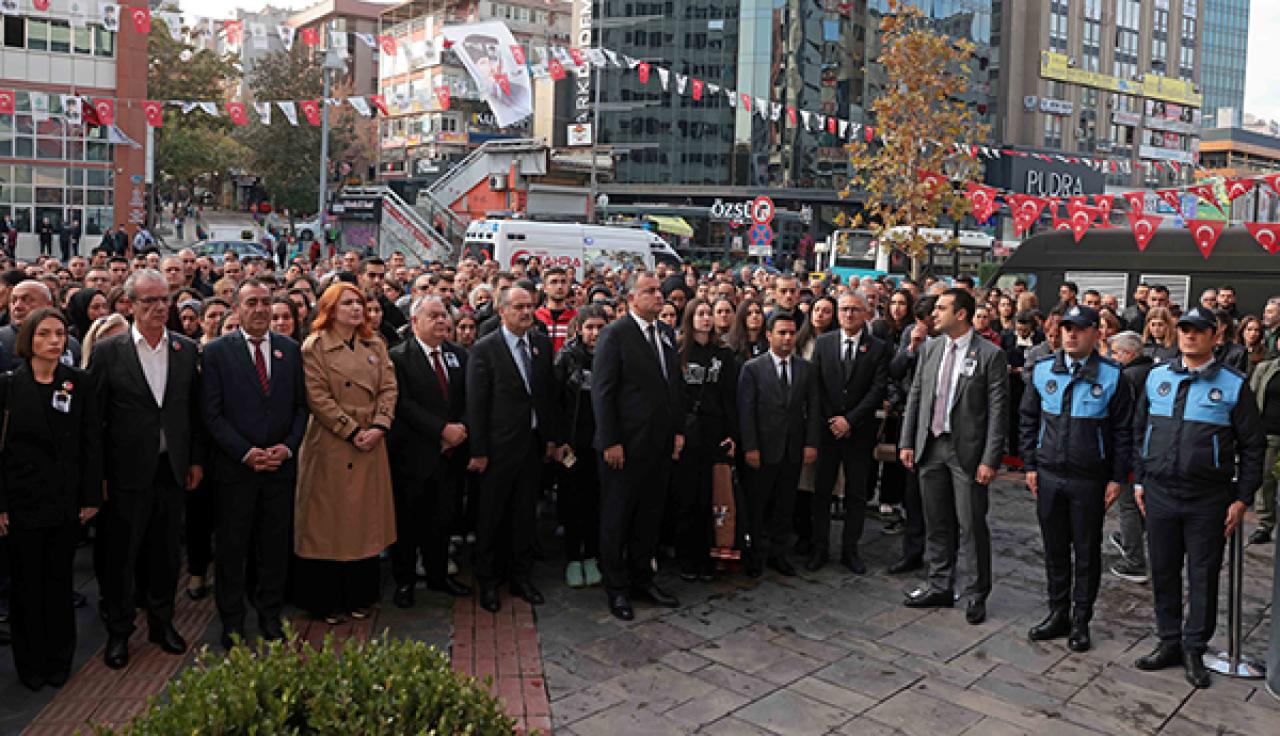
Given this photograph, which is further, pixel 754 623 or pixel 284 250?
pixel 284 250

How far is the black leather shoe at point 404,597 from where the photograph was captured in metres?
6.40

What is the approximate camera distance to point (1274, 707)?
5191 mm

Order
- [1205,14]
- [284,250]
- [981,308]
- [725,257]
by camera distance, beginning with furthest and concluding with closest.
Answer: [1205,14] < [725,257] < [284,250] < [981,308]

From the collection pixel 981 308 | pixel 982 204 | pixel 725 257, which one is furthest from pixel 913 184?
pixel 725 257

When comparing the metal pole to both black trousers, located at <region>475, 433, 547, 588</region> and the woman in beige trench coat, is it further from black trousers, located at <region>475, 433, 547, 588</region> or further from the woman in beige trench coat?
the woman in beige trench coat

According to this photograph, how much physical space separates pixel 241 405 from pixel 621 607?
8.26 ft

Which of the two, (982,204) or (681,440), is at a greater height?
(982,204)

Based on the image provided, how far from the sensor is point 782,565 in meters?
7.33

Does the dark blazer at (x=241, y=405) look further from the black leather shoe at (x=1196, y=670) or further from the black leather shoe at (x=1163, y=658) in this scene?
the black leather shoe at (x=1196, y=670)

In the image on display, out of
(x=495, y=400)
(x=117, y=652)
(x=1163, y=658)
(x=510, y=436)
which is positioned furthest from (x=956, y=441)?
(x=117, y=652)

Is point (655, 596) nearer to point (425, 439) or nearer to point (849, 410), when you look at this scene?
point (425, 439)

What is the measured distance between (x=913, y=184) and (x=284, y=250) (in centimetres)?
2507

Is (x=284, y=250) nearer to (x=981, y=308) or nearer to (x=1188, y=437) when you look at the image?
(x=981, y=308)

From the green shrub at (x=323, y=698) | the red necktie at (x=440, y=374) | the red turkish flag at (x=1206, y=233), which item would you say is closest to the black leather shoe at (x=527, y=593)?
the red necktie at (x=440, y=374)
